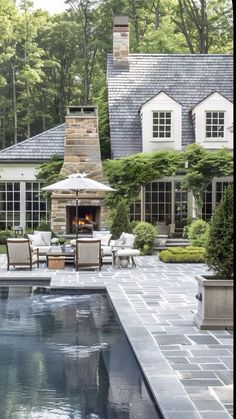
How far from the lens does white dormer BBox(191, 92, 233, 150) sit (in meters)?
24.6

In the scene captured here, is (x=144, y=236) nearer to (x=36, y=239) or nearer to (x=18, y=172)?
(x=36, y=239)

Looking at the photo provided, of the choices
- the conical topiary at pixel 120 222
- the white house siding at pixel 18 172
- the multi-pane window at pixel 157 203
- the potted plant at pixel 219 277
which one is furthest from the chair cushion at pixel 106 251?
the potted plant at pixel 219 277

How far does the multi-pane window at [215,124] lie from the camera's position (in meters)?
24.8

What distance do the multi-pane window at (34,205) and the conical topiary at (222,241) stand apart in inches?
683

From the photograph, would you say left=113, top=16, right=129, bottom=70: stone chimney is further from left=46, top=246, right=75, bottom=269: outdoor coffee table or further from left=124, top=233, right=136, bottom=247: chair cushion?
left=46, top=246, right=75, bottom=269: outdoor coffee table

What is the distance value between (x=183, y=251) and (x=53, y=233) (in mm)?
5353

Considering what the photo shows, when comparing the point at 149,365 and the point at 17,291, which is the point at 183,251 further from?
the point at 149,365

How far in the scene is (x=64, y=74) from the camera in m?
40.9

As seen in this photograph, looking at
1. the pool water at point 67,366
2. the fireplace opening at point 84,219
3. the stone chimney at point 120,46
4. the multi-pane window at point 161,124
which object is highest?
the stone chimney at point 120,46

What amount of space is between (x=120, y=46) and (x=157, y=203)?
7.23 meters

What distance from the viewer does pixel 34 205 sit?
25.9 meters

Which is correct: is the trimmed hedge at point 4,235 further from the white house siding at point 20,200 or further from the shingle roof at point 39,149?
the shingle roof at point 39,149

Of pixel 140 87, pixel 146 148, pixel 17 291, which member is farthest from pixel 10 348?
pixel 140 87

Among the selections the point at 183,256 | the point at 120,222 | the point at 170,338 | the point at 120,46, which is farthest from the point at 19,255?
the point at 120,46
